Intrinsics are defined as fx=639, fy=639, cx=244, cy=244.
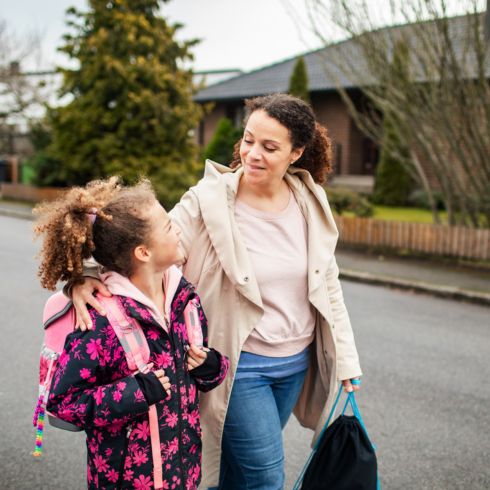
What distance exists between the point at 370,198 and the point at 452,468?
18.1 metres

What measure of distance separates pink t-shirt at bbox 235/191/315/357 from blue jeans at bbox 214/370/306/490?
6.2 inches

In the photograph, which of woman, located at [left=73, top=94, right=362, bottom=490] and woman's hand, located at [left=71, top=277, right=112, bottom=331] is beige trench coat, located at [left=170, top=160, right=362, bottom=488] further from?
woman's hand, located at [left=71, top=277, right=112, bottom=331]

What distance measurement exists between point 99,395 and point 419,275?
844 centimetres

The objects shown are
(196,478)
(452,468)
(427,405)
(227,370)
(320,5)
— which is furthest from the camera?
(320,5)

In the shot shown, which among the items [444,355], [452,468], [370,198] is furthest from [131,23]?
[452,468]

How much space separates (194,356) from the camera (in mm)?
2211

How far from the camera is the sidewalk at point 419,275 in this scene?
29.0 feet

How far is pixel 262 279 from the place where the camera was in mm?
2531

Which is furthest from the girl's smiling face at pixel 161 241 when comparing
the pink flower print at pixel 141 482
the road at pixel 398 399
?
the road at pixel 398 399

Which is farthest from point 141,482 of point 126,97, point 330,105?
point 330,105

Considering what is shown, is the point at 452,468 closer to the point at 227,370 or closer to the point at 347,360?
the point at 347,360

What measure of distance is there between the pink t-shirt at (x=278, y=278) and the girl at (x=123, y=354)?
12.0 inches

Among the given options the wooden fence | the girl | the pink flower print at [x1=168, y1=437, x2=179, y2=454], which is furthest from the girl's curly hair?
the wooden fence

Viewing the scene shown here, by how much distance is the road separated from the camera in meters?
3.76
